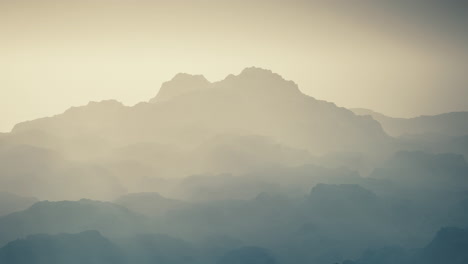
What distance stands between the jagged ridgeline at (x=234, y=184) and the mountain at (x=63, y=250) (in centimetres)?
23

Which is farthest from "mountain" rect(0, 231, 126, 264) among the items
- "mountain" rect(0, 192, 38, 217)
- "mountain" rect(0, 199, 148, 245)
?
"mountain" rect(0, 192, 38, 217)

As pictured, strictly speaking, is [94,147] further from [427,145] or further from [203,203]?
[427,145]

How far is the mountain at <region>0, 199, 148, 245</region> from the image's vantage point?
91.4 m

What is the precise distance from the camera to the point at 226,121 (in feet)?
596

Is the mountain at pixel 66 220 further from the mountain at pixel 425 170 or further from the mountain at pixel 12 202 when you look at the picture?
the mountain at pixel 425 170

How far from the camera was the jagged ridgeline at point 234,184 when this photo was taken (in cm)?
8738

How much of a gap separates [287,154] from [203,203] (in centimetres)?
4440

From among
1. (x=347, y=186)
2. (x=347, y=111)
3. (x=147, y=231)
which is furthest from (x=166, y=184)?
(x=347, y=111)

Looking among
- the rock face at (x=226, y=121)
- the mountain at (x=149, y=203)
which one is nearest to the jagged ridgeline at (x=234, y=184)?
the mountain at (x=149, y=203)

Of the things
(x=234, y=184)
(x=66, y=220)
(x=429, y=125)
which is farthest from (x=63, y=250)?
(x=429, y=125)

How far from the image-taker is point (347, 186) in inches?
4459

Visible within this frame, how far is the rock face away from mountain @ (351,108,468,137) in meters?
6.65

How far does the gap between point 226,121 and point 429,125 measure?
75.5 meters

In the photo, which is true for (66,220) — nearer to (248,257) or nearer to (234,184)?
(248,257)
